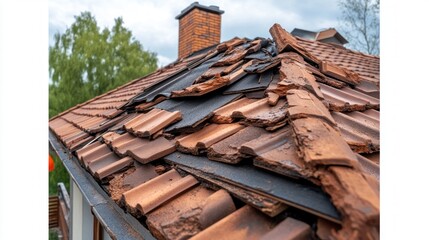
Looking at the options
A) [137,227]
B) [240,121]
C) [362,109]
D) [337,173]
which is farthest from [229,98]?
[337,173]

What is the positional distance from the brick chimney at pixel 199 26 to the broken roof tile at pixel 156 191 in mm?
5311

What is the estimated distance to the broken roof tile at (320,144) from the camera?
30.8 inches

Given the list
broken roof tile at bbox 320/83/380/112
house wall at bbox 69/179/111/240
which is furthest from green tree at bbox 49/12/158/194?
broken roof tile at bbox 320/83/380/112

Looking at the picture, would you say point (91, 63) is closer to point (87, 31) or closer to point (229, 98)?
point (87, 31)

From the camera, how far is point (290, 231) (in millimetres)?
751

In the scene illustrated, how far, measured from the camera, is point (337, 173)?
75 centimetres

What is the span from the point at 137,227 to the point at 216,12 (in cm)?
598

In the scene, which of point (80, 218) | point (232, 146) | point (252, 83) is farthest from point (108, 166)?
point (80, 218)

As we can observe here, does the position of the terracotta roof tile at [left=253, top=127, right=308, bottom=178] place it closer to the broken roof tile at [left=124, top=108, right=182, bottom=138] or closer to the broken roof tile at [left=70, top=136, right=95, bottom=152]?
the broken roof tile at [left=124, top=108, right=182, bottom=138]

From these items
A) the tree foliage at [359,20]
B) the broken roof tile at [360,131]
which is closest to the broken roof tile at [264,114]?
the broken roof tile at [360,131]

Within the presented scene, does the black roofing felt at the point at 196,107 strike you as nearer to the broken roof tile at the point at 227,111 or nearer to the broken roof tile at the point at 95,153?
the broken roof tile at the point at 227,111
